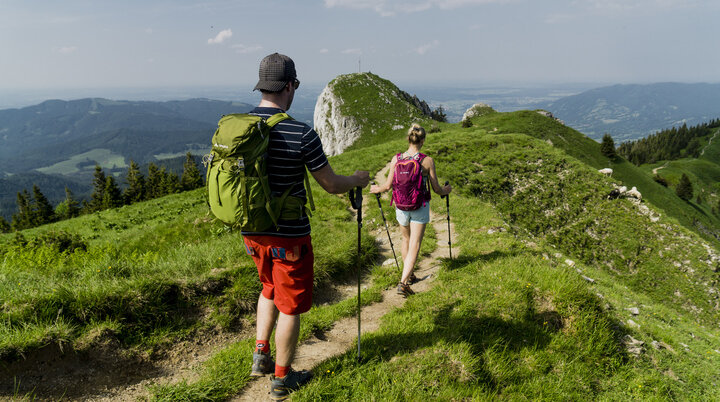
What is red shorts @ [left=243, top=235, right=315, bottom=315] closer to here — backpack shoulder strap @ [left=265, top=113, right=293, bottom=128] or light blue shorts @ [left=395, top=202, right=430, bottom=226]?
backpack shoulder strap @ [left=265, top=113, right=293, bottom=128]

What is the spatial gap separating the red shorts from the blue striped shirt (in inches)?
4.1

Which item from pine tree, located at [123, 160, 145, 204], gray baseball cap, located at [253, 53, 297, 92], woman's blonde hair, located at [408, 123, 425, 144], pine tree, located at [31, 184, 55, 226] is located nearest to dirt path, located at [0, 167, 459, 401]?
woman's blonde hair, located at [408, 123, 425, 144]

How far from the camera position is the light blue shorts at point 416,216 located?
22.6 feet

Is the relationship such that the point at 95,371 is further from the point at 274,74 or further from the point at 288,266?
the point at 274,74

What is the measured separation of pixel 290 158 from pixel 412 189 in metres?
3.76

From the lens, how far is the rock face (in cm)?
6197

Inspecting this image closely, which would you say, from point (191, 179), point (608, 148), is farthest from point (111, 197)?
point (608, 148)

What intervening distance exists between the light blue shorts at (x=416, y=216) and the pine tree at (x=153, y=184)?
224ft

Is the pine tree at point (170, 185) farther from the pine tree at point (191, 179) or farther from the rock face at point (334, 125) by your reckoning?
the rock face at point (334, 125)

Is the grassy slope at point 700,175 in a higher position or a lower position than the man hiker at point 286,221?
lower

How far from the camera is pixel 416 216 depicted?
690 cm

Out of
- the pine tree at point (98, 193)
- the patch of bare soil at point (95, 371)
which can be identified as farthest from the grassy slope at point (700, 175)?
the pine tree at point (98, 193)

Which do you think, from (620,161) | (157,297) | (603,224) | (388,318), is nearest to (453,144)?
(603,224)

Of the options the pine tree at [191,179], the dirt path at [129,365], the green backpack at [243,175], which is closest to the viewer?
the green backpack at [243,175]
